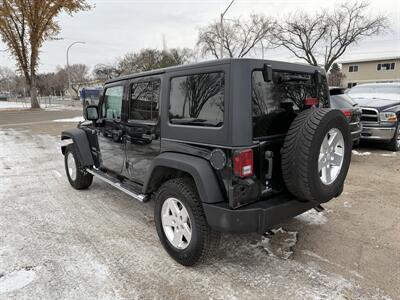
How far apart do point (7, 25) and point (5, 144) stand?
2283 centimetres

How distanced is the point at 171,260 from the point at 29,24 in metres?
30.9

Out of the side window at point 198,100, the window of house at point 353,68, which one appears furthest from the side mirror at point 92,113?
the window of house at point 353,68

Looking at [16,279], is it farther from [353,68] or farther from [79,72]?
[79,72]

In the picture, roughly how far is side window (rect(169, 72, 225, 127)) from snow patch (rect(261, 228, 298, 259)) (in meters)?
1.53

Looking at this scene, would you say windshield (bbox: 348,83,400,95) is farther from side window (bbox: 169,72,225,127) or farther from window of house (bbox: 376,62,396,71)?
window of house (bbox: 376,62,396,71)

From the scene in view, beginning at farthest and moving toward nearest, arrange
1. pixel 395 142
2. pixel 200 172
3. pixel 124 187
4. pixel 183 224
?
1. pixel 395 142
2. pixel 124 187
3. pixel 183 224
4. pixel 200 172

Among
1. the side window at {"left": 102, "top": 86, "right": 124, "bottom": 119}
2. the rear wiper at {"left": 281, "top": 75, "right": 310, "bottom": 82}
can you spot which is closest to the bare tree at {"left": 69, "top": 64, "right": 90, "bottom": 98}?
the side window at {"left": 102, "top": 86, "right": 124, "bottom": 119}

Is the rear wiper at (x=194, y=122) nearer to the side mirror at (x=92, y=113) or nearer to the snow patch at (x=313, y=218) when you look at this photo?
the side mirror at (x=92, y=113)

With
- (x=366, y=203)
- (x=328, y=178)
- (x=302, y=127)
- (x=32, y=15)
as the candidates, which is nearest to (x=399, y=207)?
(x=366, y=203)

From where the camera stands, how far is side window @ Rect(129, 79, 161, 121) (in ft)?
10.3

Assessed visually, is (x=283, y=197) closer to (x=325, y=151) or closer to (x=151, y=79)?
(x=325, y=151)

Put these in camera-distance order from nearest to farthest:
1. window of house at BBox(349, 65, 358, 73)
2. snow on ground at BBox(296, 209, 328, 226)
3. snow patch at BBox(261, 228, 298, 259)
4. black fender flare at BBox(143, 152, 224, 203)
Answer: black fender flare at BBox(143, 152, 224, 203)
snow patch at BBox(261, 228, 298, 259)
snow on ground at BBox(296, 209, 328, 226)
window of house at BBox(349, 65, 358, 73)

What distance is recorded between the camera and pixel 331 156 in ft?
9.12

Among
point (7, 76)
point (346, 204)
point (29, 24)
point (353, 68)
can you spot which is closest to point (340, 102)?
point (346, 204)
